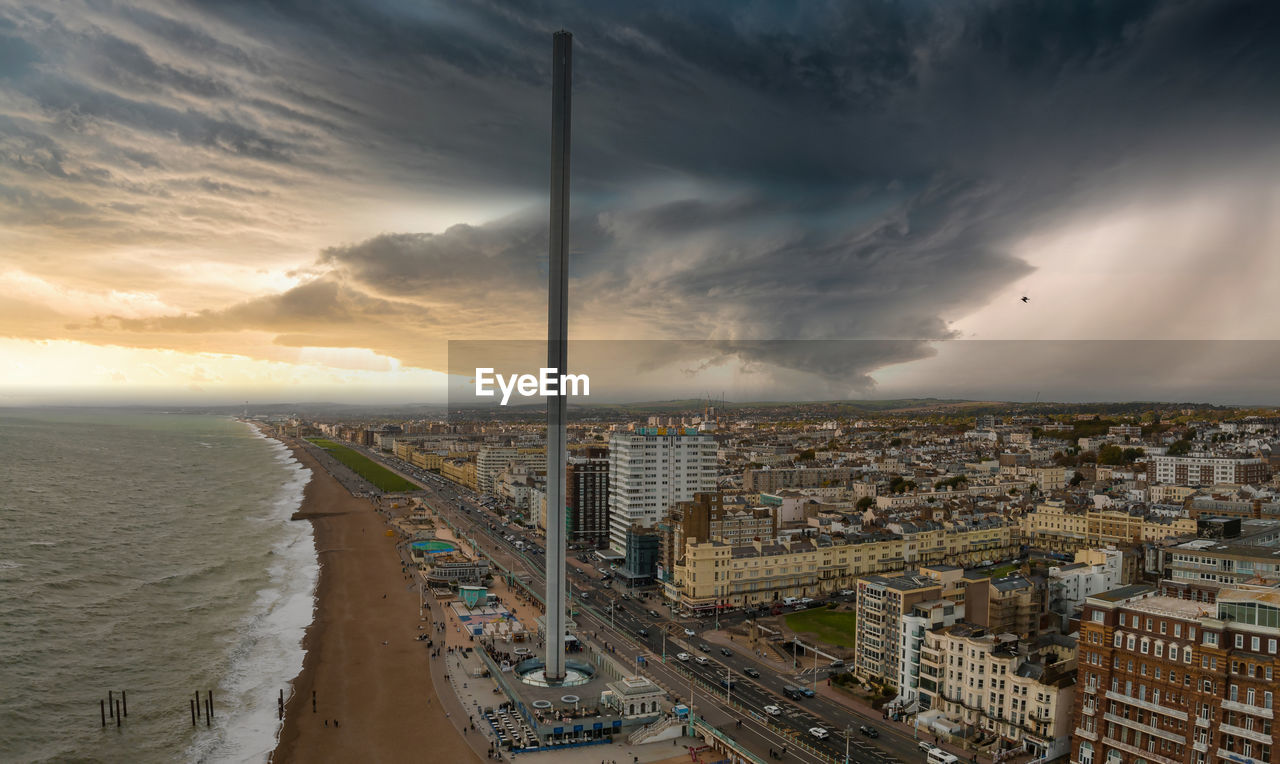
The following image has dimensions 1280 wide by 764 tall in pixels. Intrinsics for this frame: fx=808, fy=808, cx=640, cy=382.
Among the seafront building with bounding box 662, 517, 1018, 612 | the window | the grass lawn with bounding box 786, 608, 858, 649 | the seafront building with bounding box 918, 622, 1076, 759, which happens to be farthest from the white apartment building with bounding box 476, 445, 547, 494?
the window

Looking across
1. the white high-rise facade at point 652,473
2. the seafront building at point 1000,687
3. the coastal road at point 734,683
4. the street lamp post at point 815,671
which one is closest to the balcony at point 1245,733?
the seafront building at point 1000,687

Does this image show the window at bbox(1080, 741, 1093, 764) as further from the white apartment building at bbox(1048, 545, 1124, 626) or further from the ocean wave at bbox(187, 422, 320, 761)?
the ocean wave at bbox(187, 422, 320, 761)

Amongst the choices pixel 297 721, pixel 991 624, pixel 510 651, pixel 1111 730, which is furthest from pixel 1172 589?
pixel 297 721

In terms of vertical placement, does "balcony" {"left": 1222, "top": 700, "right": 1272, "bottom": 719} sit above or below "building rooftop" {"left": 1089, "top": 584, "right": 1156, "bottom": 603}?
below

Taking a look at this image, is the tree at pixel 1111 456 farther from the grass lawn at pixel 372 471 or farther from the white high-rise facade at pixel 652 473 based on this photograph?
the grass lawn at pixel 372 471

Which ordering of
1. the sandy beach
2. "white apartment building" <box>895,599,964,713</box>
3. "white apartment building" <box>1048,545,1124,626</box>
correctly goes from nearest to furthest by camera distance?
the sandy beach
"white apartment building" <box>895,599,964,713</box>
"white apartment building" <box>1048,545,1124,626</box>

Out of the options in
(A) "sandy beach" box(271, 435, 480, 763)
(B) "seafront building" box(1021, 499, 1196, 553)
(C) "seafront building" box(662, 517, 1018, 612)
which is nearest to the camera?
(A) "sandy beach" box(271, 435, 480, 763)
